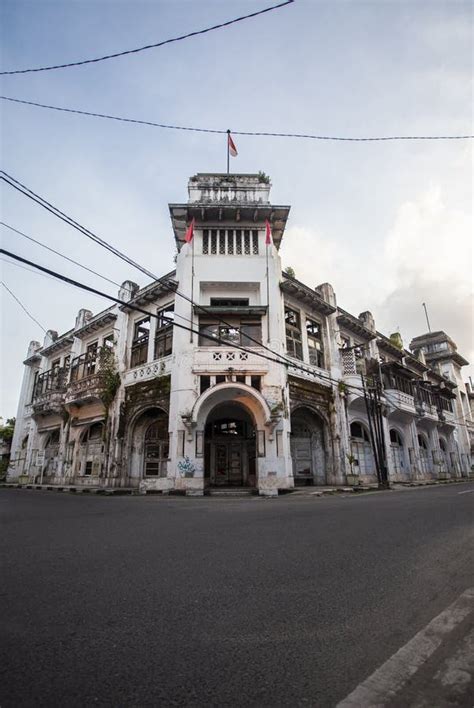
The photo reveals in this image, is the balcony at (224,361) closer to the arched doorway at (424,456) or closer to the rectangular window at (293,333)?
the rectangular window at (293,333)

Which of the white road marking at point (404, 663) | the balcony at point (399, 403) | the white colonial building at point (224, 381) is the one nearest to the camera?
the white road marking at point (404, 663)

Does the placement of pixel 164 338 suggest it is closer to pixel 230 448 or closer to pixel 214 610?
pixel 230 448

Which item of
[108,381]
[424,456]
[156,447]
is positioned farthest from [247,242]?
[424,456]

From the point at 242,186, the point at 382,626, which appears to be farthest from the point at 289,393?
the point at 382,626

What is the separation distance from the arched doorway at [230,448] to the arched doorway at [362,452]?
610cm

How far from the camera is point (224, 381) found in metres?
15.9

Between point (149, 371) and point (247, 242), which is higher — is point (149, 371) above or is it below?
below

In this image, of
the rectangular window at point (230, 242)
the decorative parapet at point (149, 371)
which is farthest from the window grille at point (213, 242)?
the decorative parapet at point (149, 371)

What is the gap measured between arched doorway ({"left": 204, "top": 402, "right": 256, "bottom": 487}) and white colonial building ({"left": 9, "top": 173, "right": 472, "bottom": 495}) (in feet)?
0.19

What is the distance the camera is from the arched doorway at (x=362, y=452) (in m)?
20.9

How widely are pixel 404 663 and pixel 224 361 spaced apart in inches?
562

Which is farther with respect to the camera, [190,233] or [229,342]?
[190,233]

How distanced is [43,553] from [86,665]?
3032 mm

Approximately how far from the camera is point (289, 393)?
1744 centimetres
